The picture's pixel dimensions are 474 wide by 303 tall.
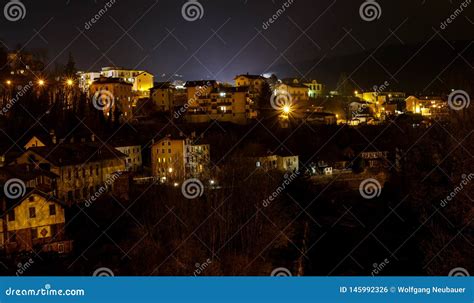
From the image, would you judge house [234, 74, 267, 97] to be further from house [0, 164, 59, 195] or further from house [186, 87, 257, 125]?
house [0, 164, 59, 195]

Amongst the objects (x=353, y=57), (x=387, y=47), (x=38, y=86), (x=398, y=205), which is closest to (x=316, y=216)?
(x=398, y=205)

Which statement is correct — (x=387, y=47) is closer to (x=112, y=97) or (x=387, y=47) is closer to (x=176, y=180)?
(x=112, y=97)

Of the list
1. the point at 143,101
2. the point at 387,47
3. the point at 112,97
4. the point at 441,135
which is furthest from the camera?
the point at 387,47

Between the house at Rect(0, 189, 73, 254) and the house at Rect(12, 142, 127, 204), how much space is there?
301cm

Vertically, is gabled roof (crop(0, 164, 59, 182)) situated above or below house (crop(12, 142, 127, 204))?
below

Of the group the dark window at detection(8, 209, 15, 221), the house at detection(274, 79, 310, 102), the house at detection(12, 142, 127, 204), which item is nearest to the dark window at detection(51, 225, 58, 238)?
the dark window at detection(8, 209, 15, 221)

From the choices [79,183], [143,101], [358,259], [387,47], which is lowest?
[358,259]

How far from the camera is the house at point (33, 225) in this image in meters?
10.6

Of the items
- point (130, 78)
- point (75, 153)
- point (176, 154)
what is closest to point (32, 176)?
point (75, 153)

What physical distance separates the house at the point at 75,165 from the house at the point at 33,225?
119 inches

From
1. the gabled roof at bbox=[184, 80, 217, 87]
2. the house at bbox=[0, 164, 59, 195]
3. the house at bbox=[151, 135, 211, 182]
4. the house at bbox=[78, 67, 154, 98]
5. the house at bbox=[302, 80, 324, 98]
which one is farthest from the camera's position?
the house at bbox=[302, 80, 324, 98]

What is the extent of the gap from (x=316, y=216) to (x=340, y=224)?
0.84 m

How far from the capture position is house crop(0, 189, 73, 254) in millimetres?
10617

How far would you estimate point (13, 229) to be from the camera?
1071 centimetres
